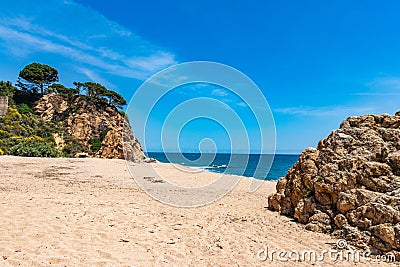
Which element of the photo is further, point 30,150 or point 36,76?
point 36,76

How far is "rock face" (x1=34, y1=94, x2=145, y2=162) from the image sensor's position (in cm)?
4012

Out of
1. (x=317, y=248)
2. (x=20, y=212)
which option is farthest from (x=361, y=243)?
(x=20, y=212)

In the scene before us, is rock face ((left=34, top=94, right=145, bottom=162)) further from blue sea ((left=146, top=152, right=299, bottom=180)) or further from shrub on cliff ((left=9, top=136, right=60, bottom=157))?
shrub on cliff ((left=9, top=136, right=60, bottom=157))

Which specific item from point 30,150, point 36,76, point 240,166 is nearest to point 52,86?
point 36,76

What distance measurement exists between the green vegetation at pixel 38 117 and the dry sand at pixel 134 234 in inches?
927

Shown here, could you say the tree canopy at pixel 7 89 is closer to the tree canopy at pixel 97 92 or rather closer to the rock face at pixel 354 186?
the tree canopy at pixel 97 92

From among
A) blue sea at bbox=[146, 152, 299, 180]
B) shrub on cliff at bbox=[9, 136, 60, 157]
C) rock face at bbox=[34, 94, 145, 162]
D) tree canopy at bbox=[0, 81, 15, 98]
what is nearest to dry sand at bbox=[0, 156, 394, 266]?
blue sea at bbox=[146, 152, 299, 180]

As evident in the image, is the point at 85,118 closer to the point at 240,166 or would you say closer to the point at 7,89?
the point at 7,89

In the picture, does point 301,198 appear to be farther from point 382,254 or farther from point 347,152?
point 382,254

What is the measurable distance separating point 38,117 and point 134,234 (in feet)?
144

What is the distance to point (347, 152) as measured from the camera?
7.38 meters

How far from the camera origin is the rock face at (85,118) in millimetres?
40125

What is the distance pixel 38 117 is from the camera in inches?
1647

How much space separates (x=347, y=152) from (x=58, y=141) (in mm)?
38488
